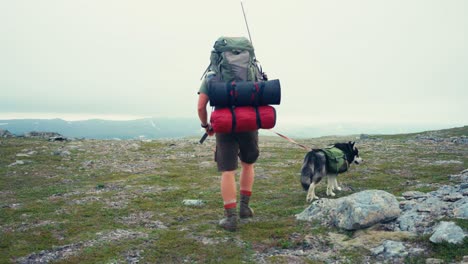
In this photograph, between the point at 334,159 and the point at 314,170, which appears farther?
the point at 334,159

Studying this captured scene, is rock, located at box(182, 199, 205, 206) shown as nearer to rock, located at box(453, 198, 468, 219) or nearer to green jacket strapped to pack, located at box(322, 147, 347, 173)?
green jacket strapped to pack, located at box(322, 147, 347, 173)

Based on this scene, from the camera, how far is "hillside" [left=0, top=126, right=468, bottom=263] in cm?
805

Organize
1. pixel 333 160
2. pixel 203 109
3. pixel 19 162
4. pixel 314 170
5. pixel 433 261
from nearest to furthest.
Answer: pixel 433 261 → pixel 203 109 → pixel 314 170 → pixel 333 160 → pixel 19 162

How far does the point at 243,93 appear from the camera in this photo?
8.46 meters

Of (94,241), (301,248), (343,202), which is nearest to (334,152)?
(343,202)

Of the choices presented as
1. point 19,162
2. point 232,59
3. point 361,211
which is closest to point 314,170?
point 361,211

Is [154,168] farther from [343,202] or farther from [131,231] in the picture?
[343,202]

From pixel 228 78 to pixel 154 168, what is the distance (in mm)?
15051

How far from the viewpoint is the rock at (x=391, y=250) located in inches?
289

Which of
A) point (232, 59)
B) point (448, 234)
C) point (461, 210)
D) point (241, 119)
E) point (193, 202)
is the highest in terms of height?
point (232, 59)

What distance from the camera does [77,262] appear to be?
7.88 m

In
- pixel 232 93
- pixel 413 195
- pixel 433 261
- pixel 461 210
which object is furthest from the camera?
pixel 413 195

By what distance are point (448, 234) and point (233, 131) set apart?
17.7 ft

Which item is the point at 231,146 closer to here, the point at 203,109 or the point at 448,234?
the point at 203,109
